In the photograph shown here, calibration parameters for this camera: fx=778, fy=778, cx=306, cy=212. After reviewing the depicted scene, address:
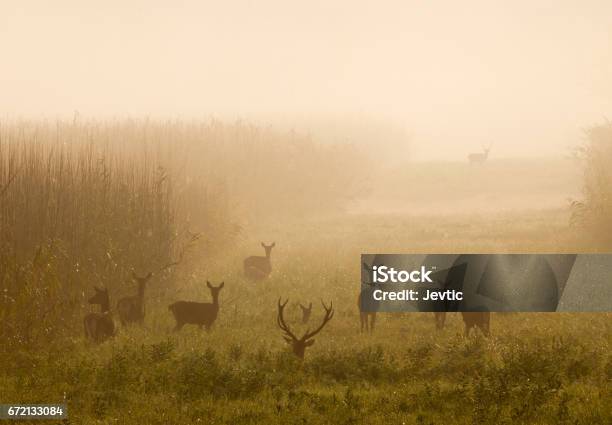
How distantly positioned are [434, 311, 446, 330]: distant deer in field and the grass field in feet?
0.56

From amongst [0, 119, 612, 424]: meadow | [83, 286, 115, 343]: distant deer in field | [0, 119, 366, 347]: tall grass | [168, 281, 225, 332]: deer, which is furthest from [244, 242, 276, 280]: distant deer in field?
[83, 286, 115, 343]: distant deer in field

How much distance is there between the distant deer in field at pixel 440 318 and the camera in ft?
44.0

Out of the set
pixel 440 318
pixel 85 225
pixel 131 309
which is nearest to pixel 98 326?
pixel 131 309

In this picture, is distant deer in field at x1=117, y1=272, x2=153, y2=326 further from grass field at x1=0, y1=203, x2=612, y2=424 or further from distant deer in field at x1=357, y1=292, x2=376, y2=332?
distant deer in field at x1=357, y1=292, x2=376, y2=332

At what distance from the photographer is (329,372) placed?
35.3 feet

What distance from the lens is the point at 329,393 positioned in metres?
9.70

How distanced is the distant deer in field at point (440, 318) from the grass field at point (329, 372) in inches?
6.7

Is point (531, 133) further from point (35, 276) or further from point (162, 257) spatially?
point (35, 276)

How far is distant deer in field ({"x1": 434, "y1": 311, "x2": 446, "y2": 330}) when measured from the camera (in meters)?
13.4

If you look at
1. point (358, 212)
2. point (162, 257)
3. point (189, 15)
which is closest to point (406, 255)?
point (162, 257)

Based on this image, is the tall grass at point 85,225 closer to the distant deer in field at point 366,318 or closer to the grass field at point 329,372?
the grass field at point 329,372

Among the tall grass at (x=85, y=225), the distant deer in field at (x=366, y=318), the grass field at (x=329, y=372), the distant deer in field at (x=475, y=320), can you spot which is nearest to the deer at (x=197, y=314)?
the grass field at (x=329, y=372)

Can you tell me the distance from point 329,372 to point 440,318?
3477 mm

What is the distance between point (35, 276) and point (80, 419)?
10.9ft
